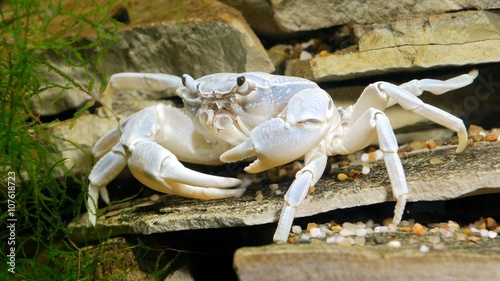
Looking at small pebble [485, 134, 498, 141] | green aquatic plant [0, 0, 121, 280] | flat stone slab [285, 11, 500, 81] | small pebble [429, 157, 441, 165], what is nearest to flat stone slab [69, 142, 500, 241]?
small pebble [429, 157, 441, 165]

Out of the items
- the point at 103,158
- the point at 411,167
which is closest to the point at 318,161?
the point at 411,167

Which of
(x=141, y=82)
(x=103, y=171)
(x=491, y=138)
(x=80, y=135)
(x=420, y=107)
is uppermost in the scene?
(x=420, y=107)

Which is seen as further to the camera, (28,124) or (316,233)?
(28,124)

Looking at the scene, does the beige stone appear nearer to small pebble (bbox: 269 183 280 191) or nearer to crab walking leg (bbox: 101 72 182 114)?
crab walking leg (bbox: 101 72 182 114)

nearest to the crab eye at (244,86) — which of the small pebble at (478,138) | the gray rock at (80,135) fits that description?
the gray rock at (80,135)

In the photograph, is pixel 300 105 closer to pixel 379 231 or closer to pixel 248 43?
pixel 379 231

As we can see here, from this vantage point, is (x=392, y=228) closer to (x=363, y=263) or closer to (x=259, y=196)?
(x=363, y=263)

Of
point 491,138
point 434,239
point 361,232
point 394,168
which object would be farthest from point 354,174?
point 491,138
